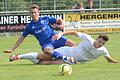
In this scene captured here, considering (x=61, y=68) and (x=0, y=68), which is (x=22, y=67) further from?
(x=61, y=68)

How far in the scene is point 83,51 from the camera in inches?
506

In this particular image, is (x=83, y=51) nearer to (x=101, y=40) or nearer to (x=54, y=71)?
(x=101, y=40)

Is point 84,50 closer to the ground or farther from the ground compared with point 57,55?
farther from the ground

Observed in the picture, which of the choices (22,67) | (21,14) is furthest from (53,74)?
(21,14)

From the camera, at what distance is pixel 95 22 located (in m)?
26.7

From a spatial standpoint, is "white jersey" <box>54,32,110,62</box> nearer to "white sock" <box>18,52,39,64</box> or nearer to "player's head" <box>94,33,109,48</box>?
"player's head" <box>94,33,109,48</box>

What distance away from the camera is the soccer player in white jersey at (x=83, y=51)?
12578 mm

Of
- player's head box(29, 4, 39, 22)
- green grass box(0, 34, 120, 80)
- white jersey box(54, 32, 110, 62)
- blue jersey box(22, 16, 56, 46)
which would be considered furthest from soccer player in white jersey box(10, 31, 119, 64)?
player's head box(29, 4, 39, 22)

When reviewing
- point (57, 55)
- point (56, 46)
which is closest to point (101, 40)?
point (57, 55)

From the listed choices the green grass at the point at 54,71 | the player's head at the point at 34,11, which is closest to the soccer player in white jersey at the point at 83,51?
the green grass at the point at 54,71

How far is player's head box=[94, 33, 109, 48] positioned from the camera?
39.6ft

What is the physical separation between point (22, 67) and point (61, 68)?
190 centimetres

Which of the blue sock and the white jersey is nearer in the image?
the white jersey

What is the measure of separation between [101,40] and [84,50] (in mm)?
812
